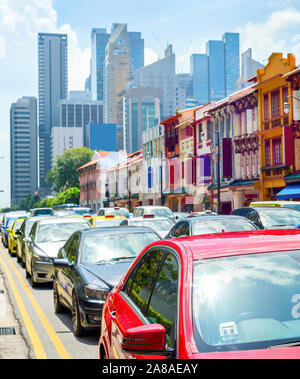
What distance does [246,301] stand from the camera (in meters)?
3.31

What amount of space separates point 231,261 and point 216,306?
1.20 feet

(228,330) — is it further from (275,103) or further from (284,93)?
(275,103)

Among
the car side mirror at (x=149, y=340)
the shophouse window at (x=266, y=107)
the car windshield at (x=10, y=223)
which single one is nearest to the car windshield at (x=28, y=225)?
the car windshield at (x=10, y=223)

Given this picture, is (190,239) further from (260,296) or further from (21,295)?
(21,295)

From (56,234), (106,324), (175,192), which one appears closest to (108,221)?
(56,234)

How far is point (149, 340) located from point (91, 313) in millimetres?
4619

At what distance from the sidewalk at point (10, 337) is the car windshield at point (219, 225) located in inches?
186

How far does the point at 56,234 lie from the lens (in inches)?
588

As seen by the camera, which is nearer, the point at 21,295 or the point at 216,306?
the point at 216,306

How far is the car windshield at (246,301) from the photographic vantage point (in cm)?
308

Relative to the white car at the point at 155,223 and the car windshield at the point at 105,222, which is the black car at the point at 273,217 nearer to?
the white car at the point at 155,223

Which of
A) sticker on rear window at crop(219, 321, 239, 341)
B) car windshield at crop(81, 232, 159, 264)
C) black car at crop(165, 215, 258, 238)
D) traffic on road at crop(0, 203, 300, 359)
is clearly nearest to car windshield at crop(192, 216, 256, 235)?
black car at crop(165, 215, 258, 238)

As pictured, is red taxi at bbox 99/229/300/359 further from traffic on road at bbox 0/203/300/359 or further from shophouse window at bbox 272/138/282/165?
shophouse window at bbox 272/138/282/165

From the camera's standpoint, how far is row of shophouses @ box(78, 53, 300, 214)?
38.9 metres
